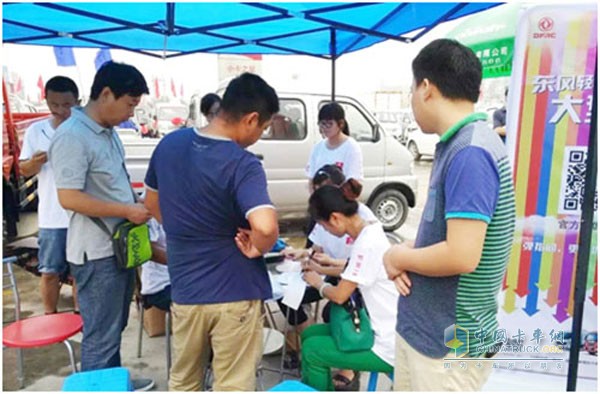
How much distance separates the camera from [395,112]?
671 inches

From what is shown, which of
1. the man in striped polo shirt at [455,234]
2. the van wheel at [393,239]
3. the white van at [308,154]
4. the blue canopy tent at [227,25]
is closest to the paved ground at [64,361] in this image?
the man in striped polo shirt at [455,234]

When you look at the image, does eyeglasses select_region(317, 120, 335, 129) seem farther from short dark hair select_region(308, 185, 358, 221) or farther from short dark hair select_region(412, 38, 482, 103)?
short dark hair select_region(412, 38, 482, 103)

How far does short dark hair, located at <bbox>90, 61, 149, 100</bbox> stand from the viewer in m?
1.79

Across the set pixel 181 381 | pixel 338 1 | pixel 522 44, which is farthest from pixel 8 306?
pixel 522 44

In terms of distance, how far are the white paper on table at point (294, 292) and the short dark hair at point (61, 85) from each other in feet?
6.32

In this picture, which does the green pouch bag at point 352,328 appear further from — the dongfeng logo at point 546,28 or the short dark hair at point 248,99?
the dongfeng logo at point 546,28

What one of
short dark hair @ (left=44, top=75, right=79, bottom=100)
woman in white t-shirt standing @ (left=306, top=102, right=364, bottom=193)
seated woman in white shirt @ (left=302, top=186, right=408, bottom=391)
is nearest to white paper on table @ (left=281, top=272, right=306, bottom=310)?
seated woman in white shirt @ (left=302, top=186, right=408, bottom=391)

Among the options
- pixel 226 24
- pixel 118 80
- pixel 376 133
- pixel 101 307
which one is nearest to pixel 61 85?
pixel 226 24

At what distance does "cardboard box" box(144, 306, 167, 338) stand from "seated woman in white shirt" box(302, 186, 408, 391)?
1352 mm

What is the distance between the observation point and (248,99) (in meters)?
1.42

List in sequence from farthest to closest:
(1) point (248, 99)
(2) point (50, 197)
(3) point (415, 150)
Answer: (3) point (415, 150) → (2) point (50, 197) → (1) point (248, 99)

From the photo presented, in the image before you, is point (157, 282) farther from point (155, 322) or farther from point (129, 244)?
point (155, 322)

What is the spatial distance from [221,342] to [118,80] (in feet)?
3.67

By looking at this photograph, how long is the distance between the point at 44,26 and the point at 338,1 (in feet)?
7.56
